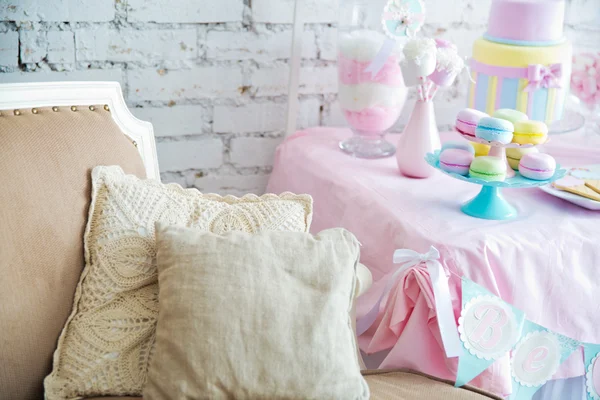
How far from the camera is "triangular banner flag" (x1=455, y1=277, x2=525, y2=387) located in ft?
3.63

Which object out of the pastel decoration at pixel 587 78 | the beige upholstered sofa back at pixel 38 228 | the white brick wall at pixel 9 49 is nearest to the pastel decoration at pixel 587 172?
the pastel decoration at pixel 587 78

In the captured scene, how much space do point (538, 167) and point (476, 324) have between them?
29 centimetres

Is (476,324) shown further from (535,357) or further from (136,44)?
(136,44)

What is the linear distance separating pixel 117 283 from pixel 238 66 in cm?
72

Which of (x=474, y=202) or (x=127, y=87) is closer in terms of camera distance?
(x=474, y=202)

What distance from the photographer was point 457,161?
4.00 ft

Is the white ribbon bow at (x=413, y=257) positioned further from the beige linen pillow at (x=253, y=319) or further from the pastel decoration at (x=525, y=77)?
the pastel decoration at (x=525, y=77)

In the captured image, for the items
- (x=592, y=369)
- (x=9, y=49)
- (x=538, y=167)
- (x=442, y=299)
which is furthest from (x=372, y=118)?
(x=9, y=49)

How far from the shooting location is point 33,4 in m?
1.44

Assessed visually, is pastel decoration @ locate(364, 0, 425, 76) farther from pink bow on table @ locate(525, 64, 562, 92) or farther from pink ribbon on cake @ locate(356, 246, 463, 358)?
pink ribbon on cake @ locate(356, 246, 463, 358)

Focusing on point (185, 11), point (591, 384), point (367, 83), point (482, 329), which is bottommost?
point (591, 384)

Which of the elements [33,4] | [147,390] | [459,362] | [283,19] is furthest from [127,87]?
[459,362]

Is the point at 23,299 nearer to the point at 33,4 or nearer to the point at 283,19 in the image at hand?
the point at 33,4

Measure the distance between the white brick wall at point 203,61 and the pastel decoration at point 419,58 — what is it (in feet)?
1.35
